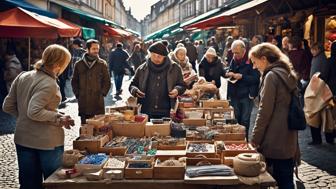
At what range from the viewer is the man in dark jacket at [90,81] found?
693cm

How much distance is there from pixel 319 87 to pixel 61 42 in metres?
10.3

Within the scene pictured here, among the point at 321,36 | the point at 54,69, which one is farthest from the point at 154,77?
the point at 321,36

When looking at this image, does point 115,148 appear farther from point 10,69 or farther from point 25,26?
point 10,69

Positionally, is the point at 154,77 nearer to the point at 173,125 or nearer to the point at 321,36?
the point at 173,125

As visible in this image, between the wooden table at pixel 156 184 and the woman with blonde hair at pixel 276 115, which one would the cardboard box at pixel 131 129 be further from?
the wooden table at pixel 156 184

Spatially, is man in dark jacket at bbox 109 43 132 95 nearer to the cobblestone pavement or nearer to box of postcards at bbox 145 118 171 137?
the cobblestone pavement

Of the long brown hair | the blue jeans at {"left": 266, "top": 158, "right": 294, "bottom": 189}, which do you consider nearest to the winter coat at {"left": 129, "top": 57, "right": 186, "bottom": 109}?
the long brown hair

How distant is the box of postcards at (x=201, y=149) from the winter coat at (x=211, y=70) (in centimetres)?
416

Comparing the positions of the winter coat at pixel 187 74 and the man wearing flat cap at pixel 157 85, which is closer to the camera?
the man wearing flat cap at pixel 157 85

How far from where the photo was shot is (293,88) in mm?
4402

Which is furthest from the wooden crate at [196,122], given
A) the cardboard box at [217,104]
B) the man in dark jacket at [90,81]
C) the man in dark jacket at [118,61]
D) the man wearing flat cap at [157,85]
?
the man in dark jacket at [118,61]

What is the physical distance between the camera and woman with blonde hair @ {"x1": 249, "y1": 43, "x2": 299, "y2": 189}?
14.3 ft

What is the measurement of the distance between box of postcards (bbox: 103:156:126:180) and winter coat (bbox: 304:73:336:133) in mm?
4623

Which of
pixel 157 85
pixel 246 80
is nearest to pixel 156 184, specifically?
pixel 157 85
